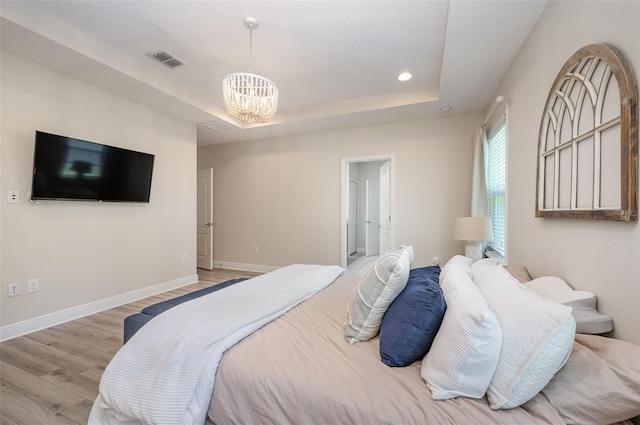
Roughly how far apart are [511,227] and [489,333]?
5.97 ft

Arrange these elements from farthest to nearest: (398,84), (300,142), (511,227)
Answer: (300,142), (398,84), (511,227)

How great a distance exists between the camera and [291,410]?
101 centimetres

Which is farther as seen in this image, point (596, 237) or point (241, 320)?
point (241, 320)

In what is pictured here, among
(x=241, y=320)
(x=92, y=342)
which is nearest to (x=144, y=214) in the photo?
(x=92, y=342)

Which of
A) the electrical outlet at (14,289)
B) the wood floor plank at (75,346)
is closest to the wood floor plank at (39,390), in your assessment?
the wood floor plank at (75,346)

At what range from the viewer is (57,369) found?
1.99m

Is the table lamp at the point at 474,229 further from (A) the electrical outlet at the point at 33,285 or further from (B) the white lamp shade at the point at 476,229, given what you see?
(A) the electrical outlet at the point at 33,285

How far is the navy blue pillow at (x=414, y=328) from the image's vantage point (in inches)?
43.2

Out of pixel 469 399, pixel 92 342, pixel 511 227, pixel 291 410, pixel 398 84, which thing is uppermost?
pixel 398 84

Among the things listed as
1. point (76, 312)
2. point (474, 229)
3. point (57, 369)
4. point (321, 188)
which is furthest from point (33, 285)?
point (474, 229)

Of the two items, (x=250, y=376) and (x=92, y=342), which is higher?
(x=250, y=376)

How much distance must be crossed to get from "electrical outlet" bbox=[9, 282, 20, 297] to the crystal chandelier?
2.53 m

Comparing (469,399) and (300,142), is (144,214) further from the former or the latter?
(469,399)

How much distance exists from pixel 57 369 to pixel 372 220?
6.13 meters
